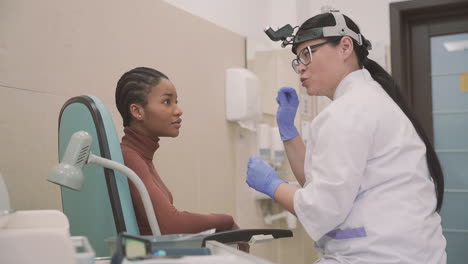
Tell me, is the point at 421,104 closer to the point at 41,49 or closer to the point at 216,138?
the point at 216,138

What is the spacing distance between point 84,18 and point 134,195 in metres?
0.89

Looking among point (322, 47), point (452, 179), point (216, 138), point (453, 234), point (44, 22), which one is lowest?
point (453, 234)

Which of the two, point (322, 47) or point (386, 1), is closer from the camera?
point (322, 47)

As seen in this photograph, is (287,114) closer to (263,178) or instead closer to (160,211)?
(263,178)

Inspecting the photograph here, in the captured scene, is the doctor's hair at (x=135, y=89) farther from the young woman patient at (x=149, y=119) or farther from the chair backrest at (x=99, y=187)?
the chair backrest at (x=99, y=187)

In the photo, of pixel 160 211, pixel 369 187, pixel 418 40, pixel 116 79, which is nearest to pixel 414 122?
pixel 369 187

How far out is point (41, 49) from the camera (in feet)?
5.88

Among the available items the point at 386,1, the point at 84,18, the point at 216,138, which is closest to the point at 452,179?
the point at 386,1

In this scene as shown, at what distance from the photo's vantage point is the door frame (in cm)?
327

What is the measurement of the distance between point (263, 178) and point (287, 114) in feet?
1.65

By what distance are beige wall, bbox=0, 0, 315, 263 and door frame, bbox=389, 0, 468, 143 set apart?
1.02 meters

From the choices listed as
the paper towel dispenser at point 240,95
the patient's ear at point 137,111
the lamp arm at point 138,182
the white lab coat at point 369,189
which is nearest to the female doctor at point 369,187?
the white lab coat at point 369,189

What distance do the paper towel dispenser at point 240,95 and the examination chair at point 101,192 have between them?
59.2 inches

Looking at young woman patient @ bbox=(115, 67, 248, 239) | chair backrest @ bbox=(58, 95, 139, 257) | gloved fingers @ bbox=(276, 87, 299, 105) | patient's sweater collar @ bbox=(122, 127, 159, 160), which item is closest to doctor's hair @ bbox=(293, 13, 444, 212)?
gloved fingers @ bbox=(276, 87, 299, 105)
